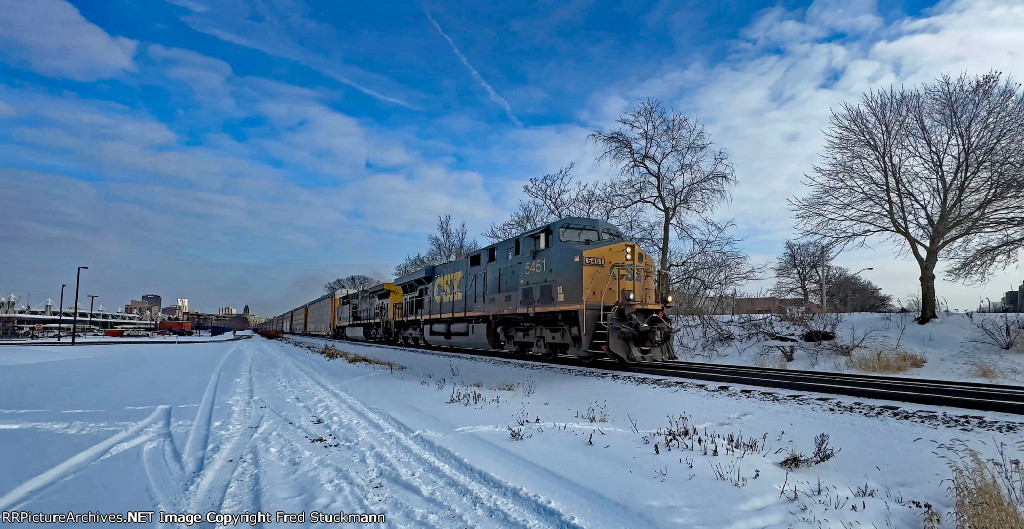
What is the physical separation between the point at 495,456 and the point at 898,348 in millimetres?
14699

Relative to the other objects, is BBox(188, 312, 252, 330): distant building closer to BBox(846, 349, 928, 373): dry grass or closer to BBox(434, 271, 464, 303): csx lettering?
BBox(434, 271, 464, 303): csx lettering

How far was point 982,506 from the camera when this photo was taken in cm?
313

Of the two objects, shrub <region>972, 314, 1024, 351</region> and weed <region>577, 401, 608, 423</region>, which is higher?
shrub <region>972, 314, 1024, 351</region>

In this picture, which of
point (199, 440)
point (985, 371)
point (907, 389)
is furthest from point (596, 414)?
point (985, 371)

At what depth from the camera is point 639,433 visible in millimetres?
5730

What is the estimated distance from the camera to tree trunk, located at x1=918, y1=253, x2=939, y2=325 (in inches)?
654

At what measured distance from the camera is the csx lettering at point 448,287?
1873 cm

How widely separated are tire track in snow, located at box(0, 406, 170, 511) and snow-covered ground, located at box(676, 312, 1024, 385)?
14.5 metres

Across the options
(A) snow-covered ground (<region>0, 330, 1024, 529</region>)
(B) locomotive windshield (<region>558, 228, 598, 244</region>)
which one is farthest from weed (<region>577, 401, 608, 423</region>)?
(B) locomotive windshield (<region>558, 228, 598, 244</region>)

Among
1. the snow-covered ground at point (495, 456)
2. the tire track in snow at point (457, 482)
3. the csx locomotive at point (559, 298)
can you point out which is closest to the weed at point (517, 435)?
the snow-covered ground at point (495, 456)

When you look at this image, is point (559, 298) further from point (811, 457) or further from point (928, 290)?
point (928, 290)

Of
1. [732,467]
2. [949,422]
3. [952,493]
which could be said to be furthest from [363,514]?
[949,422]

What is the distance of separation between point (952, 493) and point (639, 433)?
272 cm

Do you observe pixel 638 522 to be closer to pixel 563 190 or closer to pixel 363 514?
pixel 363 514
